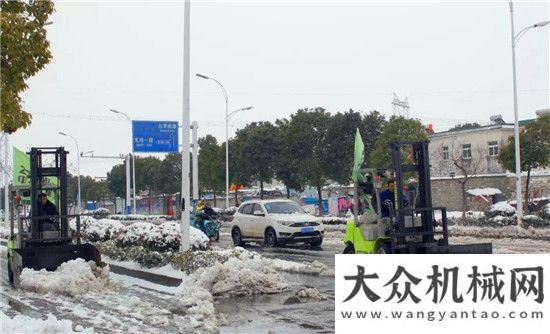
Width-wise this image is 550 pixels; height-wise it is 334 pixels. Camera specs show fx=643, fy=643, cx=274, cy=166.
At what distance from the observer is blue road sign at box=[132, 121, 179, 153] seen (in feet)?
89.1


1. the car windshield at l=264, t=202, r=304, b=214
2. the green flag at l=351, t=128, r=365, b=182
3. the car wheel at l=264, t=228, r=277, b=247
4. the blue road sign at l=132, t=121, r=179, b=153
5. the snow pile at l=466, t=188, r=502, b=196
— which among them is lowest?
the car wheel at l=264, t=228, r=277, b=247

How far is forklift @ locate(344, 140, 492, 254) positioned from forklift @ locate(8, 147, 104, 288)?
18.1 feet

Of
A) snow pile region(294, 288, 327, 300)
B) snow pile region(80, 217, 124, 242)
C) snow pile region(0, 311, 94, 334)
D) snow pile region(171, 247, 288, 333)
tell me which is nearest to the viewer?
snow pile region(0, 311, 94, 334)

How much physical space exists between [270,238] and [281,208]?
107 centimetres

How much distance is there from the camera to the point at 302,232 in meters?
20.1

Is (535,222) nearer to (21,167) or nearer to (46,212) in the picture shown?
(21,167)

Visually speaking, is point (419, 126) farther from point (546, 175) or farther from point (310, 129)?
point (546, 175)

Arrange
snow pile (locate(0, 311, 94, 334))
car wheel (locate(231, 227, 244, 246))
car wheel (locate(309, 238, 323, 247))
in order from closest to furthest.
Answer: snow pile (locate(0, 311, 94, 334)) → car wheel (locate(309, 238, 323, 247)) → car wheel (locate(231, 227, 244, 246))

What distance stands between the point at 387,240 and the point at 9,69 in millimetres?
6847

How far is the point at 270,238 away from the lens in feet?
67.9

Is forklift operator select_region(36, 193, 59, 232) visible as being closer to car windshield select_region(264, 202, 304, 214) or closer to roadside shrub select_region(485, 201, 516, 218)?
car windshield select_region(264, 202, 304, 214)

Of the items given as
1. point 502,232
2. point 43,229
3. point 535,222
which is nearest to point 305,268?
point 43,229

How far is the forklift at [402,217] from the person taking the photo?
11102 millimetres

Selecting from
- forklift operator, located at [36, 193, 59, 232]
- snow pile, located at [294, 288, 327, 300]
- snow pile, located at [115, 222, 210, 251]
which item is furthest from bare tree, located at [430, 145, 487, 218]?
snow pile, located at [294, 288, 327, 300]
